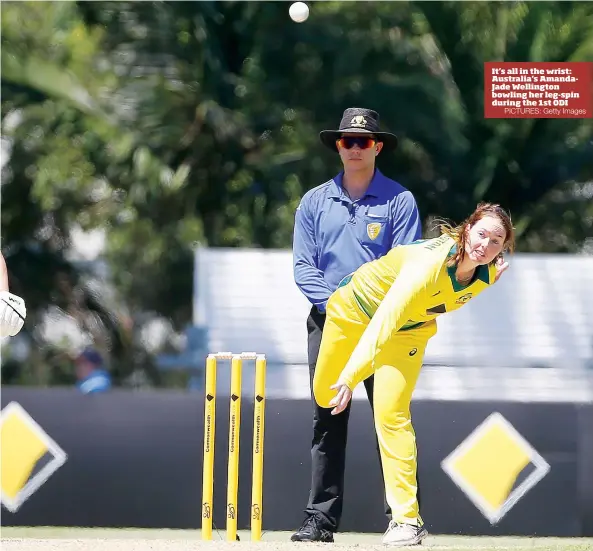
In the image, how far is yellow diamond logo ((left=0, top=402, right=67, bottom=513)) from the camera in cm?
705

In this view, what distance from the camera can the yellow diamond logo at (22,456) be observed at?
7.05 meters

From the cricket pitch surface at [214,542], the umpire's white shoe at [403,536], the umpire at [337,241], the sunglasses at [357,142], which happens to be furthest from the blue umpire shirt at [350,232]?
the cricket pitch surface at [214,542]

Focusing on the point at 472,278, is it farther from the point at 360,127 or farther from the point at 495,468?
the point at 495,468

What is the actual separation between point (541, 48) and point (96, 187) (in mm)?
10306

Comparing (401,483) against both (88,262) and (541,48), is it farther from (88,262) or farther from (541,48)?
(88,262)

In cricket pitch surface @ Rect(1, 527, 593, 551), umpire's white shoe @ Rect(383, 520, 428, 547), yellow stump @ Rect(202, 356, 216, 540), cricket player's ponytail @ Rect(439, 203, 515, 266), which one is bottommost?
cricket pitch surface @ Rect(1, 527, 593, 551)

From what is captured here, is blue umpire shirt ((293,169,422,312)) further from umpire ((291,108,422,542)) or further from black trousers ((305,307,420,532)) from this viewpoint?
black trousers ((305,307,420,532))

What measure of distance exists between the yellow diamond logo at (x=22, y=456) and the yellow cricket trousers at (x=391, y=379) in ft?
6.80

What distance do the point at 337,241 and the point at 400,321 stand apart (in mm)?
915

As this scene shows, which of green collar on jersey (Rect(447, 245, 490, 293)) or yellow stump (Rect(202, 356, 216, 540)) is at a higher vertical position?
green collar on jersey (Rect(447, 245, 490, 293))

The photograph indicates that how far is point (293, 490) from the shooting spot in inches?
276
